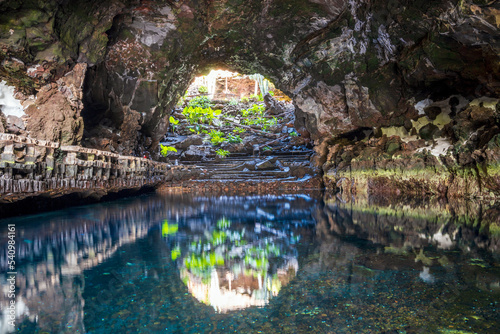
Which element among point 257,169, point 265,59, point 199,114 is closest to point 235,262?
point 265,59

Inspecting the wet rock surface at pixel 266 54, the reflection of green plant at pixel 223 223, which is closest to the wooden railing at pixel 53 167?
the wet rock surface at pixel 266 54

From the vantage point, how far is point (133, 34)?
347 inches

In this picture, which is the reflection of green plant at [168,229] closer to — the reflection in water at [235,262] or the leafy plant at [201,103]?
the reflection in water at [235,262]

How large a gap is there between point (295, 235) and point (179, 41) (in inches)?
324

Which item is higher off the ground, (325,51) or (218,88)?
(218,88)

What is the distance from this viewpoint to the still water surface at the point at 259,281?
152 centimetres

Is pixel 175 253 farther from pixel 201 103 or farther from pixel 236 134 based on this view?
pixel 201 103

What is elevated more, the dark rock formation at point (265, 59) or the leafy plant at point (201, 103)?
the leafy plant at point (201, 103)

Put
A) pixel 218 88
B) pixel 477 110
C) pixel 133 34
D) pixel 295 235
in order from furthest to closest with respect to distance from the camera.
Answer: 1. pixel 218 88
2. pixel 133 34
3. pixel 477 110
4. pixel 295 235

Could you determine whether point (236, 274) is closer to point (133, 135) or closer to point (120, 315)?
point (120, 315)

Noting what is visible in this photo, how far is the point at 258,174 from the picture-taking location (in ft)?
43.9

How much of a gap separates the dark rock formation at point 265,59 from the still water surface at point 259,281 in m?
3.72

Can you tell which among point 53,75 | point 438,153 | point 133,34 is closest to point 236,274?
point 53,75

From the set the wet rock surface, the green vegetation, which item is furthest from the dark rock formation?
the green vegetation
